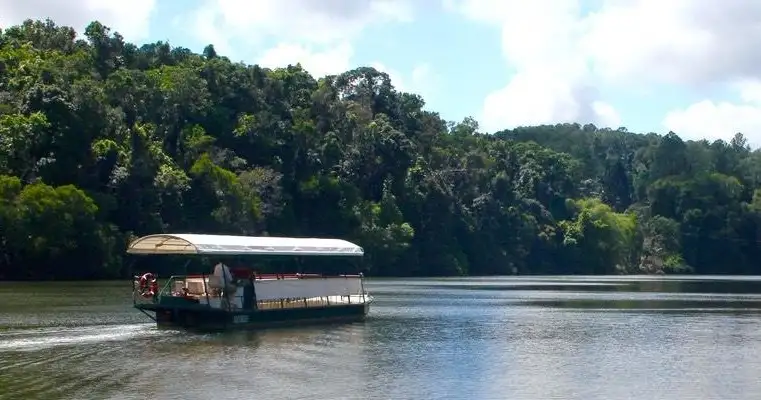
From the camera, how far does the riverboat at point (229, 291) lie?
145ft

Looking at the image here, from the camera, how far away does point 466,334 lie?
157 feet

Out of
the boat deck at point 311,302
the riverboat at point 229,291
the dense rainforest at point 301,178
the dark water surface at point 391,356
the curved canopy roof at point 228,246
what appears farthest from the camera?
the dense rainforest at point 301,178

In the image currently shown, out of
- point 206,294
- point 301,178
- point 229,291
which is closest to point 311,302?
point 229,291

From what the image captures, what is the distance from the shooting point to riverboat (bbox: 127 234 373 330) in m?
44.2

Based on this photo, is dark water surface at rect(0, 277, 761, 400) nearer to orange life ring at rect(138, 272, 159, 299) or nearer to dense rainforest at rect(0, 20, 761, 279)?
orange life ring at rect(138, 272, 159, 299)

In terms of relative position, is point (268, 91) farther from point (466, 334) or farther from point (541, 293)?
point (466, 334)

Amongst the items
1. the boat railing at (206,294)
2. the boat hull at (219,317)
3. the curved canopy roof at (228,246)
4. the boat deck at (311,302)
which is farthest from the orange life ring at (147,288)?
the boat deck at (311,302)

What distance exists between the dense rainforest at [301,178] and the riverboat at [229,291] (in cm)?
3753

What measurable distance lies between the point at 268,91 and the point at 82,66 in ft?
82.8

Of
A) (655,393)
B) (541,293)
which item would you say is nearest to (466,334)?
(655,393)

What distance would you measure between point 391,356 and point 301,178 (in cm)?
8027

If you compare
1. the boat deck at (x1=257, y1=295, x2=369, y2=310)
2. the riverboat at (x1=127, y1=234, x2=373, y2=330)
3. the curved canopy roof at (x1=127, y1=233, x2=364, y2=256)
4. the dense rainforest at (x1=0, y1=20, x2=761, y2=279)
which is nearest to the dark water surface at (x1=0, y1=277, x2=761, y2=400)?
the riverboat at (x1=127, y1=234, x2=373, y2=330)

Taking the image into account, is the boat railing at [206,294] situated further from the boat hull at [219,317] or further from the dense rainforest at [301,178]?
the dense rainforest at [301,178]

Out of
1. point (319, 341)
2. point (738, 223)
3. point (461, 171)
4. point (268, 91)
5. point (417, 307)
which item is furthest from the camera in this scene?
point (738, 223)
